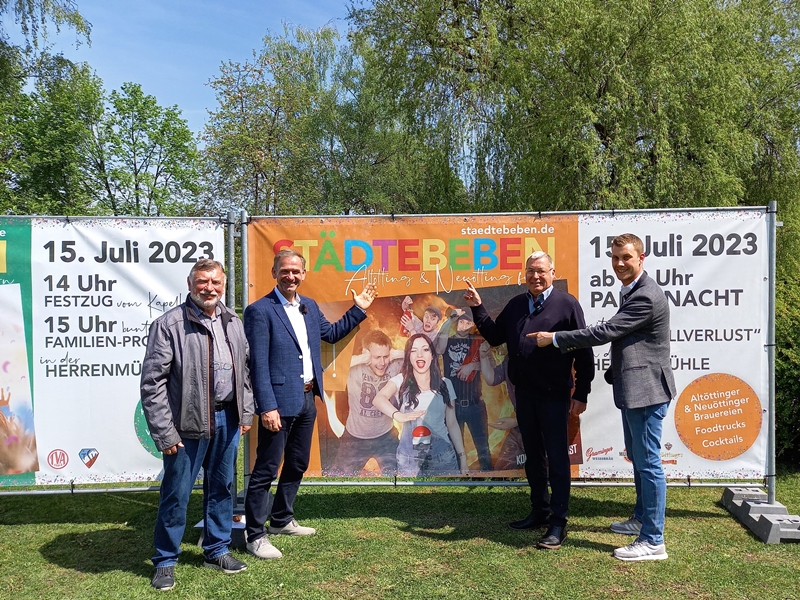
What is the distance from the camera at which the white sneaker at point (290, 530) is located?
4422 mm

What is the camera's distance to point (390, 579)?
12.3ft

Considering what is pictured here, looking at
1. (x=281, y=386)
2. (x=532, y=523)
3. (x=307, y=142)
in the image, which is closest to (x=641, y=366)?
(x=532, y=523)

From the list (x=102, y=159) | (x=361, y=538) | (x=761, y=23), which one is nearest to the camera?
(x=361, y=538)

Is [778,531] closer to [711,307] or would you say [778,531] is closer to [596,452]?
[596,452]

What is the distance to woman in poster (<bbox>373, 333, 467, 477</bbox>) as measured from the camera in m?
4.70

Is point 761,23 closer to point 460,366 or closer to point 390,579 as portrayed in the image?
point 460,366

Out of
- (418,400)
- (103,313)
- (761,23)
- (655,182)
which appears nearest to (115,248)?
(103,313)

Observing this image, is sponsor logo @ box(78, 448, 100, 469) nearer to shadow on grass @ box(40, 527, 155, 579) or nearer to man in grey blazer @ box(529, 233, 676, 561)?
shadow on grass @ box(40, 527, 155, 579)

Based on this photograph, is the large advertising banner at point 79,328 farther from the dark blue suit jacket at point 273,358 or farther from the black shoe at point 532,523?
the black shoe at point 532,523

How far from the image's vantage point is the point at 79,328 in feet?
15.0

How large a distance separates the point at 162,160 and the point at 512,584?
27.5m

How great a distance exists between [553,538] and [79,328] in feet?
12.3

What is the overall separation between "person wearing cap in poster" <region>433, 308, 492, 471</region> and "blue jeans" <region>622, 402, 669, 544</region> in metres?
1.14

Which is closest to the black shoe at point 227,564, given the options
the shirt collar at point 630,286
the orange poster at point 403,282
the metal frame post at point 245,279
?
the metal frame post at point 245,279
